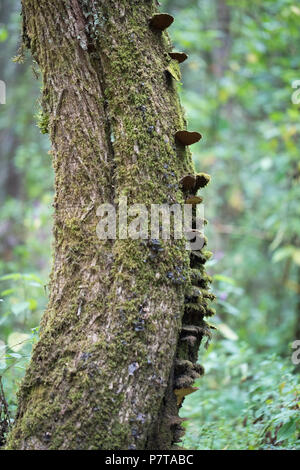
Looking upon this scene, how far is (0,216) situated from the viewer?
7.98 meters

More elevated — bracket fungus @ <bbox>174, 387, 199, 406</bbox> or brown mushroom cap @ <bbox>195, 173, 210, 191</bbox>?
brown mushroom cap @ <bbox>195, 173, 210, 191</bbox>

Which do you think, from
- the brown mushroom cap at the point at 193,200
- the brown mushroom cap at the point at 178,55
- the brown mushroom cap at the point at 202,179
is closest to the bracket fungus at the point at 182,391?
the brown mushroom cap at the point at 193,200

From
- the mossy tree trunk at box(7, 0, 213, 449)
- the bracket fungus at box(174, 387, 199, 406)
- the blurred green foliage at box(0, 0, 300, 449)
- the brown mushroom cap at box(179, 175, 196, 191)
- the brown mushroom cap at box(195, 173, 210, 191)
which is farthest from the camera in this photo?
the blurred green foliage at box(0, 0, 300, 449)

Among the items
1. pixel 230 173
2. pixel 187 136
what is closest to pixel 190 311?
pixel 187 136

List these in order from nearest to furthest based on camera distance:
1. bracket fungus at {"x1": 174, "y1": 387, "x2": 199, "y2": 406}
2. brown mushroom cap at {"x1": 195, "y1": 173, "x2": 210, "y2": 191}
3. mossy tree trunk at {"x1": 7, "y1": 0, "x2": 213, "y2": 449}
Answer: mossy tree trunk at {"x1": 7, "y1": 0, "x2": 213, "y2": 449}
bracket fungus at {"x1": 174, "y1": 387, "x2": 199, "y2": 406}
brown mushroom cap at {"x1": 195, "y1": 173, "x2": 210, "y2": 191}

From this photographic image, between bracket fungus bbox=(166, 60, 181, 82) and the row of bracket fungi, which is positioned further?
bracket fungus bbox=(166, 60, 181, 82)

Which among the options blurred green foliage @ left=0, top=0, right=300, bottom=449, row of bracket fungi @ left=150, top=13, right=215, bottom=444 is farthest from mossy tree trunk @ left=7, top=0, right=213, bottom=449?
blurred green foliage @ left=0, top=0, right=300, bottom=449

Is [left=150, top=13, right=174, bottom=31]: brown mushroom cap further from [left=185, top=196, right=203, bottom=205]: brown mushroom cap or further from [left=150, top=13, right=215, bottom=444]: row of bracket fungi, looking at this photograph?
[left=185, top=196, right=203, bottom=205]: brown mushroom cap

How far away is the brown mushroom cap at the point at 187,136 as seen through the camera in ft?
7.88

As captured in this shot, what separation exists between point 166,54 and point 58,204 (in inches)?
45.2

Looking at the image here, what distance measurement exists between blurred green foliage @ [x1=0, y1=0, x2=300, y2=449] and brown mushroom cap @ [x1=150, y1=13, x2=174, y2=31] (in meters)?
2.85

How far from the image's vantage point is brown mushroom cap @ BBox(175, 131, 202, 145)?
240 centimetres

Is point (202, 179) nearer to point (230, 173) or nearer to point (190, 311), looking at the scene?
point (190, 311)

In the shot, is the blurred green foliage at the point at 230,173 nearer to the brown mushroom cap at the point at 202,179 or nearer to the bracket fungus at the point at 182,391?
the bracket fungus at the point at 182,391
